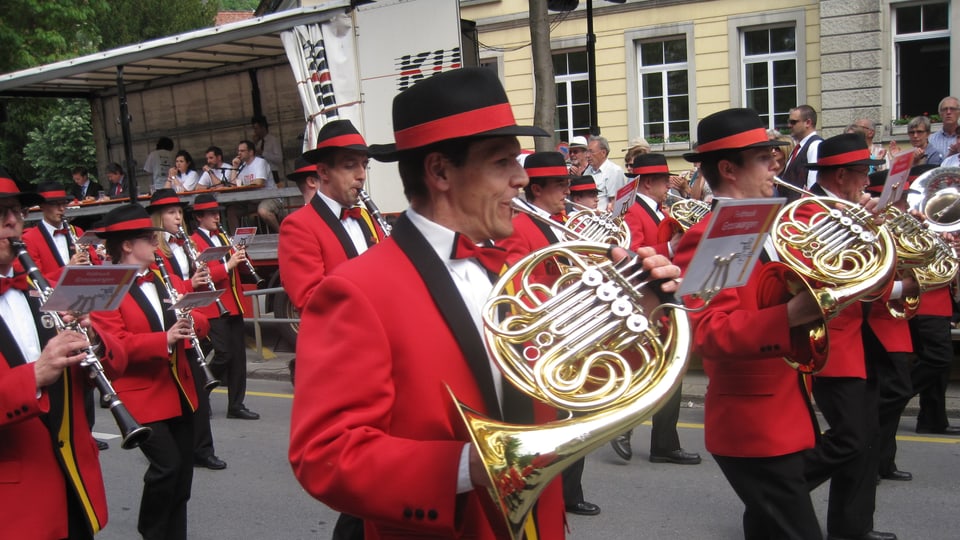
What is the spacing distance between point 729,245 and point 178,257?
21.6ft

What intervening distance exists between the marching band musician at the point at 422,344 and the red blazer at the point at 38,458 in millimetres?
1596

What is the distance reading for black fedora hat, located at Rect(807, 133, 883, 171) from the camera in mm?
4730

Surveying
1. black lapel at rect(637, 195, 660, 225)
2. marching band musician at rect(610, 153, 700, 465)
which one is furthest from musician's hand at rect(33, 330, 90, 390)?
black lapel at rect(637, 195, 660, 225)

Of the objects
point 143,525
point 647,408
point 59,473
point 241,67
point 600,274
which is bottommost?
point 143,525

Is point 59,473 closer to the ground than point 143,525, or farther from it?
farther from it

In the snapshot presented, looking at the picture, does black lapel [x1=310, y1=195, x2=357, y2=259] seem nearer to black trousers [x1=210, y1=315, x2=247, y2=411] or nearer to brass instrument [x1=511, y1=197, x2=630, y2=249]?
brass instrument [x1=511, y1=197, x2=630, y2=249]

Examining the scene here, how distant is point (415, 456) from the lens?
6.10ft

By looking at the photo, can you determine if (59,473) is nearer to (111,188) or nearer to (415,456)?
(415,456)

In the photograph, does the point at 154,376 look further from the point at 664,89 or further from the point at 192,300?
the point at 664,89

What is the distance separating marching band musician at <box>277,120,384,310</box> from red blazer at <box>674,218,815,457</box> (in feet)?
6.88

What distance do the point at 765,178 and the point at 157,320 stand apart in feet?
10.9

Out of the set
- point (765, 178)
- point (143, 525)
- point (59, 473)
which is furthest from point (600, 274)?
point (143, 525)

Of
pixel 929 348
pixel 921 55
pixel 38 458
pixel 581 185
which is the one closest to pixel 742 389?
pixel 38 458

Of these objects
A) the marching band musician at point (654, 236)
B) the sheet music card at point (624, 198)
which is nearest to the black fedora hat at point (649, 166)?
the marching band musician at point (654, 236)
